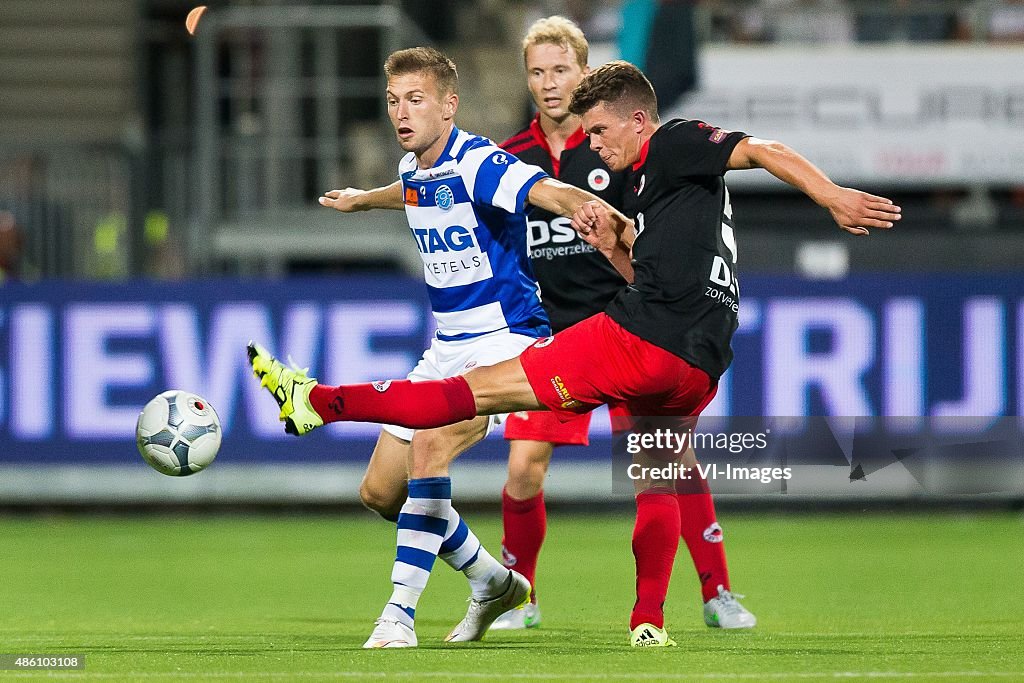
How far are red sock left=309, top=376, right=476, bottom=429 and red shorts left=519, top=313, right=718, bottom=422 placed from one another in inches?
11.2

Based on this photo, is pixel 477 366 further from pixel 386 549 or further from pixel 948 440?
pixel 948 440

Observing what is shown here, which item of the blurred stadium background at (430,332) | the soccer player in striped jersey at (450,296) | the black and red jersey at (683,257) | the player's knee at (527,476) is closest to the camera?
the black and red jersey at (683,257)

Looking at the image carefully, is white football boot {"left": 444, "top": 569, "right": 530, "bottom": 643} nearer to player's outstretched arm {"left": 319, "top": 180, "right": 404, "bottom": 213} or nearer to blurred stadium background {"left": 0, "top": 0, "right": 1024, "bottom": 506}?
player's outstretched arm {"left": 319, "top": 180, "right": 404, "bottom": 213}

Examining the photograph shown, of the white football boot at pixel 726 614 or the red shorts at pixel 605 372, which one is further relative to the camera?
the white football boot at pixel 726 614

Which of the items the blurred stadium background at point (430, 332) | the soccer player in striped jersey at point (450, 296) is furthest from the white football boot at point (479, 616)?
the blurred stadium background at point (430, 332)

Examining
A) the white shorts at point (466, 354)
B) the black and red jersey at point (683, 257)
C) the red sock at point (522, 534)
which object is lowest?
the red sock at point (522, 534)

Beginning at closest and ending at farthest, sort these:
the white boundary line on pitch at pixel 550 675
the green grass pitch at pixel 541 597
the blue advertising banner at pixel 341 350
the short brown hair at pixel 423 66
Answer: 1. the white boundary line on pitch at pixel 550 675
2. the green grass pitch at pixel 541 597
3. the short brown hair at pixel 423 66
4. the blue advertising banner at pixel 341 350

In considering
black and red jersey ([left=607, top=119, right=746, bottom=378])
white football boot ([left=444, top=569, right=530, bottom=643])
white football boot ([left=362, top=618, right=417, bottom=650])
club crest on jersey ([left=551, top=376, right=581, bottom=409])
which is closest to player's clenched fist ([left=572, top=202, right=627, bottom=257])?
→ black and red jersey ([left=607, top=119, right=746, bottom=378])

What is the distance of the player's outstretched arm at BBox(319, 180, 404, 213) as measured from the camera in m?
6.88

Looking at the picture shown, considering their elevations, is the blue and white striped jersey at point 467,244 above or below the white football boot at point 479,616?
above

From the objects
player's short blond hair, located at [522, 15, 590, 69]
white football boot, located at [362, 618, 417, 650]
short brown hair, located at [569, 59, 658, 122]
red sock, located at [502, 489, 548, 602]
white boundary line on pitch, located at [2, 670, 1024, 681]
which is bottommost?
white football boot, located at [362, 618, 417, 650]

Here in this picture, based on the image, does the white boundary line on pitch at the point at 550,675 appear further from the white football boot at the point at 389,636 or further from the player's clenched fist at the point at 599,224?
the player's clenched fist at the point at 599,224

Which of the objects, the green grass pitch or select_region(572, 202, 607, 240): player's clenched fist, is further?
select_region(572, 202, 607, 240): player's clenched fist

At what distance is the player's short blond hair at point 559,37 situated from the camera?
7176 mm
